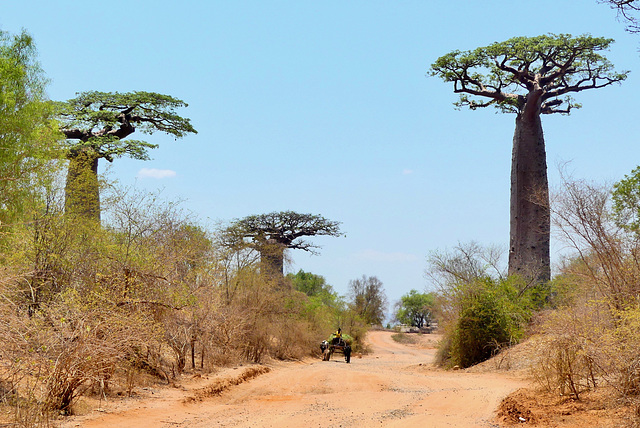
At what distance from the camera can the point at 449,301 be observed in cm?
1542

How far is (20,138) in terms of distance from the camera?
35.6ft

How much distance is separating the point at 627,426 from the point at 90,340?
547 centimetres

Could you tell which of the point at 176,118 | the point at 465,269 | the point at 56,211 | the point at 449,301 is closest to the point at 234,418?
the point at 56,211

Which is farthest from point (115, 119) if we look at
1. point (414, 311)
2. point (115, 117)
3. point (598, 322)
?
point (414, 311)

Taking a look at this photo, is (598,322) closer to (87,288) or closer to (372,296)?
(87,288)

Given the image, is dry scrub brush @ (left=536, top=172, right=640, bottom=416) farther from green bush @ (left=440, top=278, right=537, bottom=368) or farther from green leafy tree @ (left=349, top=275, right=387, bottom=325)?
green leafy tree @ (left=349, top=275, right=387, bottom=325)

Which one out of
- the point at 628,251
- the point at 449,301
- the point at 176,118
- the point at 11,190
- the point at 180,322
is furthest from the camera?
the point at 176,118

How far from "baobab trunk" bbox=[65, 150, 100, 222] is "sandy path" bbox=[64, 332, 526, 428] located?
385 cm

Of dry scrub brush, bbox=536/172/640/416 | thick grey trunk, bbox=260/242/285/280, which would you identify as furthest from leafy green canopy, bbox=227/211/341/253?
dry scrub brush, bbox=536/172/640/416

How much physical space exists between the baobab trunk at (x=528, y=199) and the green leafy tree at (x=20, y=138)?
12974 mm

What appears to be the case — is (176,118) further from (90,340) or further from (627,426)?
(627,426)

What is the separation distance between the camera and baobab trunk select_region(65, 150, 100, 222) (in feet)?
36.2

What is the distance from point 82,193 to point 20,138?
1.43 meters

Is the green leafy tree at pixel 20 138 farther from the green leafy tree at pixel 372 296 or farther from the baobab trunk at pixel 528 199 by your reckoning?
the green leafy tree at pixel 372 296
